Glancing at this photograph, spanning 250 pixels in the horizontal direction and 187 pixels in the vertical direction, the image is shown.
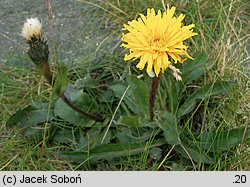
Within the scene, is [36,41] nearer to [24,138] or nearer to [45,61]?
[45,61]

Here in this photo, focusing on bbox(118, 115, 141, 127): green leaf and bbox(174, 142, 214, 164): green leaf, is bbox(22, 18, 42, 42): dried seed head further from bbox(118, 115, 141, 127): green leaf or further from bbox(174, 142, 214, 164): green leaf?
bbox(174, 142, 214, 164): green leaf

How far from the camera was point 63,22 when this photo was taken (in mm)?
2348

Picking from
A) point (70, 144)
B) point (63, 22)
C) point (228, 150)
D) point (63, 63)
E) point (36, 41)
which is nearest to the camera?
point (36, 41)

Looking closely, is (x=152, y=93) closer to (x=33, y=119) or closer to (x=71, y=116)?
(x=71, y=116)

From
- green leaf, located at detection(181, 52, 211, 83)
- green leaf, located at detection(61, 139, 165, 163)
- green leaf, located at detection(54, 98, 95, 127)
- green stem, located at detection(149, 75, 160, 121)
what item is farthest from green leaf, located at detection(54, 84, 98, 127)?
green leaf, located at detection(181, 52, 211, 83)

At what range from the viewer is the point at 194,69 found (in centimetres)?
201

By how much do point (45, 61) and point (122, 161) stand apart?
17.1 inches

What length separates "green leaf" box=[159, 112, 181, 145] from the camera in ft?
5.92

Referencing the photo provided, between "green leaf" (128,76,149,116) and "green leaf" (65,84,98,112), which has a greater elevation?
"green leaf" (65,84,98,112)

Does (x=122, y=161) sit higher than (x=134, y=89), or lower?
lower

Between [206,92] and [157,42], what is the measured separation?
429mm

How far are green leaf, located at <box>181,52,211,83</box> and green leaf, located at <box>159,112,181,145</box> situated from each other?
0.24 meters

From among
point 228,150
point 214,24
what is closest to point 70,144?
point 228,150

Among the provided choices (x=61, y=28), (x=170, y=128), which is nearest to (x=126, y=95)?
(x=170, y=128)
